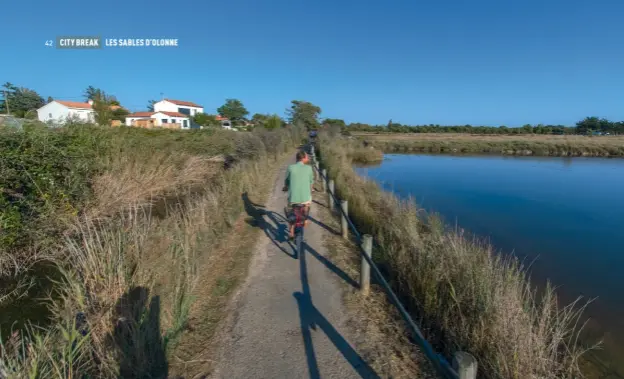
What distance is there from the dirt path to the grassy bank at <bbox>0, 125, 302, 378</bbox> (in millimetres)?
680

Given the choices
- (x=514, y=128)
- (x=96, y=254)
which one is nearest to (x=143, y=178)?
(x=96, y=254)

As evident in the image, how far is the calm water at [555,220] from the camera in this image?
6.38 metres

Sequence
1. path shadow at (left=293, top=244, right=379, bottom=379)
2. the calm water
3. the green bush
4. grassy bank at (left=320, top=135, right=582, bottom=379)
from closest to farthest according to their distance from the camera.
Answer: grassy bank at (left=320, top=135, right=582, bottom=379), path shadow at (left=293, top=244, right=379, bottom=379), the green bush, the calm water

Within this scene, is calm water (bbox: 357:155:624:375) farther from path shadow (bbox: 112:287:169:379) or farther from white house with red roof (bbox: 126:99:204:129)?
white house with red roof (bbox: 126:99:204:129)

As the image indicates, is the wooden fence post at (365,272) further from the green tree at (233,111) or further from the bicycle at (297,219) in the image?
the green tree at (233,111)

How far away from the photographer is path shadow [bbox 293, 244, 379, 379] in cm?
297

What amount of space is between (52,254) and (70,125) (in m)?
4.40

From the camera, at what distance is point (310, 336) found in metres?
3.47

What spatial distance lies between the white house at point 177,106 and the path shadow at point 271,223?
2976 inches

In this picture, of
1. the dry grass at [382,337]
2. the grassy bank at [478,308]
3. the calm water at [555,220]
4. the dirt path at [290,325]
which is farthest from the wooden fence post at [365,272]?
the calm water at [555,220]

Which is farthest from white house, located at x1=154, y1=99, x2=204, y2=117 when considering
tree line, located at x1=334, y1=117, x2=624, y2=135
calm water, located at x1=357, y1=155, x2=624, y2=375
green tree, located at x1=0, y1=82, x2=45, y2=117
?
calm water, located at x1=357, y1=155, x2=624, y2=375

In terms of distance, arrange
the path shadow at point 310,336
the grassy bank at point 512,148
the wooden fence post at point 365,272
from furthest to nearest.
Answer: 1. the grassy bank at point 512,148
2. the wooden fence post at point 365,272
3. the path shadow at point 310,336

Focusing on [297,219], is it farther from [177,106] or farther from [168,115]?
[177,106]

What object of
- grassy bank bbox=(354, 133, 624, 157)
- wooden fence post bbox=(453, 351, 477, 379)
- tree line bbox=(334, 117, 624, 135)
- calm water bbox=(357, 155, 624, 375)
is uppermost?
tree line bbox=(334, 117, 624, 135)
